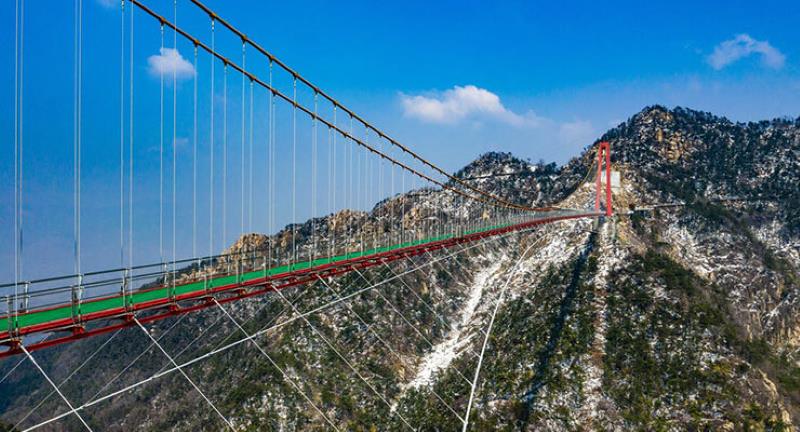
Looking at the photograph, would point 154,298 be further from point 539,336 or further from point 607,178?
point 607,178

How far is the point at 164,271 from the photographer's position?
551 inches

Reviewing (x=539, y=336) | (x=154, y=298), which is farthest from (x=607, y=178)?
(x=154, y=298)

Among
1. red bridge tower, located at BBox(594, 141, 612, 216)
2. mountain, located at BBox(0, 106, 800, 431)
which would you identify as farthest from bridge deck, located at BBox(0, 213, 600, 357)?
red bridge tower, located at BBox(594, 141, 612, 216)

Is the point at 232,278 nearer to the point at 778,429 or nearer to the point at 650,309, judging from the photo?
the point at 778,429

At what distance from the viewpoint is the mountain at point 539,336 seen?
4291cm

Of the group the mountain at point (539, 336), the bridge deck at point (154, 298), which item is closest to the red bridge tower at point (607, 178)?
the mountain at point (539, 336)

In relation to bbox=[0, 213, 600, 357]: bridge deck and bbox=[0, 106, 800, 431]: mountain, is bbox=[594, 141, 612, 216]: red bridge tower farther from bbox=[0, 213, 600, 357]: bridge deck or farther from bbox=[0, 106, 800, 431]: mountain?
bbox=[0, 213, 600, 357]: bridge deck

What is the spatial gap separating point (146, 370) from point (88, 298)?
47.5m

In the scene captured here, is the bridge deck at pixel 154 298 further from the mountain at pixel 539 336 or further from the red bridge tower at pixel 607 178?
the red bridge tower at pixel 607 178

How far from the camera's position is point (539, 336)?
168 ft

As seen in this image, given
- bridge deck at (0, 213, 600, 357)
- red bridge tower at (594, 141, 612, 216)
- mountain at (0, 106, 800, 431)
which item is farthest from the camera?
red bridge tower at (594, 141, 612, 216)

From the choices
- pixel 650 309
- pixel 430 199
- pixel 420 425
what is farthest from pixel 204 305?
pixel 430 199

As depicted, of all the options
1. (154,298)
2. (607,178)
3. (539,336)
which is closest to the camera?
(154,298)

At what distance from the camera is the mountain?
4291 centimetres
